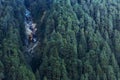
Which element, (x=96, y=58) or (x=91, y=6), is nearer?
(x=96, y=58)

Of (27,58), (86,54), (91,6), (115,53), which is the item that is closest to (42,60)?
(27,58)

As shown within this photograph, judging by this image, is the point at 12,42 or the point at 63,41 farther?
the point at 63,41

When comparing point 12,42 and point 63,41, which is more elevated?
point 12,42

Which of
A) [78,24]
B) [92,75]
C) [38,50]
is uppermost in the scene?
[78,24]

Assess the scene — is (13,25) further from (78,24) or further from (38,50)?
(78,24)

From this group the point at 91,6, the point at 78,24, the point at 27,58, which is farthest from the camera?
the point at 91,6

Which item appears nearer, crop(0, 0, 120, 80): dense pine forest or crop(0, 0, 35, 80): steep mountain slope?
crop(0, 0, 35, 80): steep mountain slope

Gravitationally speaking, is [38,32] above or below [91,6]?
below

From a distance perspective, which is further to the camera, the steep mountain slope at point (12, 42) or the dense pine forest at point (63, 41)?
the dense pine forest at point (63, 41)
